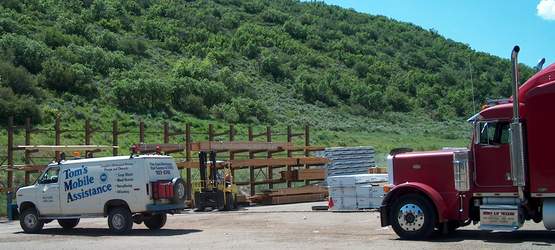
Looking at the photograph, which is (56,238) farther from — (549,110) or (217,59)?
(217,59)

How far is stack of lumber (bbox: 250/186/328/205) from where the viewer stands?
104ft

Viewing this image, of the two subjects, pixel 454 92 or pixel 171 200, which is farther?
pixel 454 92

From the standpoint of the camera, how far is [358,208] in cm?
2453

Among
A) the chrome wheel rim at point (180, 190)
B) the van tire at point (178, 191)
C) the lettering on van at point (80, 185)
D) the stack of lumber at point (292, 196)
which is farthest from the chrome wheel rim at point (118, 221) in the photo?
the stack of lumber at point (292, 196)

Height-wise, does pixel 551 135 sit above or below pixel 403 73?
below

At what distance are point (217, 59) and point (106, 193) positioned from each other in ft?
155

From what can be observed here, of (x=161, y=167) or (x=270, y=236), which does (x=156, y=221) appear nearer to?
(x=161, y=167)

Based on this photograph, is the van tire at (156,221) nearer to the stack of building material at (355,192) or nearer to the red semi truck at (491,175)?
the stack of building material at (355,192)

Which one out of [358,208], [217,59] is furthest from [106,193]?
[217,59]

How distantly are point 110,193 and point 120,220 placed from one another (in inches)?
30.9

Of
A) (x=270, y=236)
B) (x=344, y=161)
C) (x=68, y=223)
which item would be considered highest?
(x=344, y=161)

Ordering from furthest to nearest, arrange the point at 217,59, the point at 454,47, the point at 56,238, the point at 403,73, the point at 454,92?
the point at 454,47
the point at 403,73
the point at 454,92
the point at 217,59
the point at 56,238

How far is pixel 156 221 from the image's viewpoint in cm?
2080

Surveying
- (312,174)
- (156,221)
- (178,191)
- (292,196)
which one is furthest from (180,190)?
(312,174)
